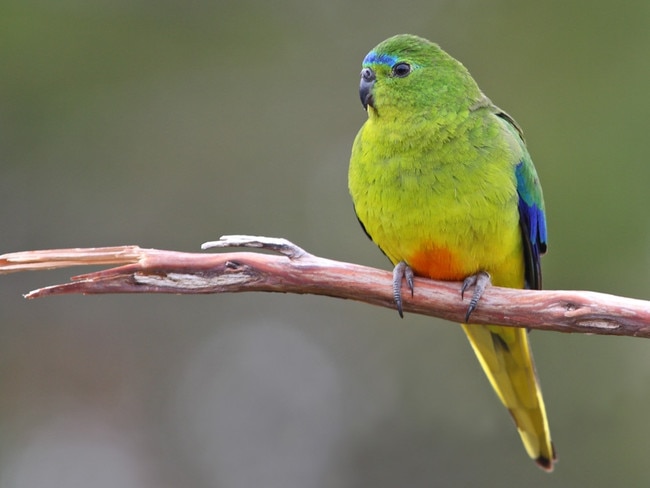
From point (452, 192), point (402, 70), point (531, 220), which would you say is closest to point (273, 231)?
A: point (402, 70)

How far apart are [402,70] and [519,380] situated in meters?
1.99

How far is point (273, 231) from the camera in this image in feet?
26.6

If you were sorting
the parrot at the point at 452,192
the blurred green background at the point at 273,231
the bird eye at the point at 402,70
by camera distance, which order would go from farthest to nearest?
the blurred green background at the point at 273,231, the bird eye at the point at 402,70, the parrot at the point at 452,192

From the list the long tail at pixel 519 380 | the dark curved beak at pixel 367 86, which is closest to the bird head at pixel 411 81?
the dark curved beak at pixel 367 86

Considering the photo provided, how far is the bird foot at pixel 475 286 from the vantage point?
407 cm

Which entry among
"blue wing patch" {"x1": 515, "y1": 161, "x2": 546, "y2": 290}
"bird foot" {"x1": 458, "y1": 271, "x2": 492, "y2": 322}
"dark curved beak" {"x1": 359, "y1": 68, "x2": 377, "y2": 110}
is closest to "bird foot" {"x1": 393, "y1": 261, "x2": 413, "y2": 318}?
"bird foot" {"x1": 458, "y1": 271, "x2": 492, "y2": 322}

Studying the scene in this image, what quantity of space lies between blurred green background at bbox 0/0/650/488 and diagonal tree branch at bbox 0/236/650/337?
364cm

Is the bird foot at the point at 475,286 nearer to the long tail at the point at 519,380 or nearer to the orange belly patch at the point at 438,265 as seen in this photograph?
the orange belly patch at the point at 438,265

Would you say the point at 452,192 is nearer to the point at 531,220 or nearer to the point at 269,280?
the point at 531,220

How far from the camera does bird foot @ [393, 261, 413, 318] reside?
4.04m

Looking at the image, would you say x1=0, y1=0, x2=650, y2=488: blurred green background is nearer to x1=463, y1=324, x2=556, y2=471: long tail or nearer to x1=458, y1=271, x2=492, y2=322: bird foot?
x1=463, y1=324, x2=556, y2=471: long tail

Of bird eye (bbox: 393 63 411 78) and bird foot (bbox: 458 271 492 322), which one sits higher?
bird eye (bbox: 393 63 411 78)

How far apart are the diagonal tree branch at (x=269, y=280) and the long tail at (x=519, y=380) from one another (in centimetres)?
89

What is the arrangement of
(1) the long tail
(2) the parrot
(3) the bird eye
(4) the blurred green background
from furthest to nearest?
(4) the blurred green background, (1) the long tail, (3) the bird eye, (2) the parrot
